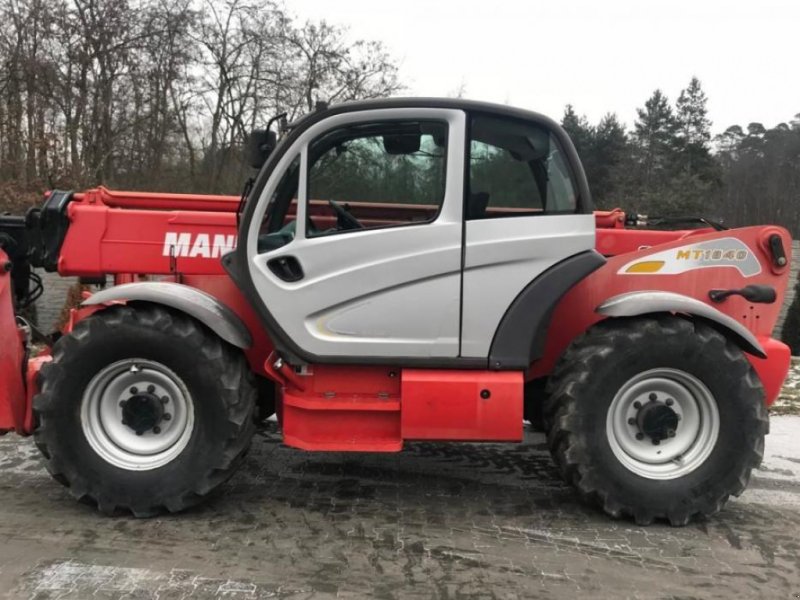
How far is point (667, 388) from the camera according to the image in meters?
3.89

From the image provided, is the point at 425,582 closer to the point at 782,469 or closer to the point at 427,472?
the point at 427,472

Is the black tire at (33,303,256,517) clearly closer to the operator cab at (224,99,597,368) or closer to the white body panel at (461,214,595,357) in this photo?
the operator cab at (224,99,597,368)

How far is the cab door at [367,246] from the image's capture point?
3689 mm

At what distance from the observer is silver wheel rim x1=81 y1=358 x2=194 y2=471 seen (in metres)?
3.79

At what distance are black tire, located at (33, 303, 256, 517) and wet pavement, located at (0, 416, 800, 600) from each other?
6.4 inches

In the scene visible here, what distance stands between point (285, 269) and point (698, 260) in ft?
8.31

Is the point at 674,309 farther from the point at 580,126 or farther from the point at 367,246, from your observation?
the point at 580,126

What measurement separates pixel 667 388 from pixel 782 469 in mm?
1741

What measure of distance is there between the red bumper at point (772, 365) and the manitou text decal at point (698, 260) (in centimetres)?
48

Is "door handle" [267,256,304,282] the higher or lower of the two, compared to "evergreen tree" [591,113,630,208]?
lower

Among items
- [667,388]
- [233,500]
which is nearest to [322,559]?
[233,500]

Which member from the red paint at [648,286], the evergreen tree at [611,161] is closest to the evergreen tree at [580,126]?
the evergreen tree at [611,161]

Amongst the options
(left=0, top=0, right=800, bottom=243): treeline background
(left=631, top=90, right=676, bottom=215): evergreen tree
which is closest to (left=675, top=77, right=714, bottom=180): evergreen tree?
(left=631, top=90, right=676, bottom=215): evergreen tree

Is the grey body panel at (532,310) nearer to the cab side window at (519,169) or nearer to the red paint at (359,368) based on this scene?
the red paint at (359,368)
